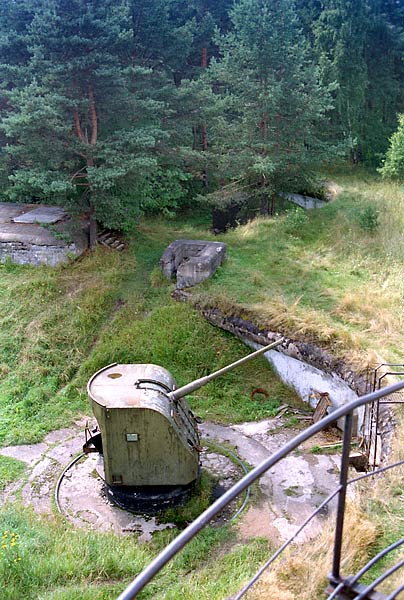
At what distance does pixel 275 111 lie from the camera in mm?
16453

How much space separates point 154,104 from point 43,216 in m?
4.43

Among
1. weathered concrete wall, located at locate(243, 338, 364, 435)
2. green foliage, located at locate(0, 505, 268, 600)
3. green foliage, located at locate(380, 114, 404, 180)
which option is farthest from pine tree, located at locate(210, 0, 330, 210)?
green foliage, located at locate(0, 505, 268, 600)

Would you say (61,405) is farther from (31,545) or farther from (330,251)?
(330,251)

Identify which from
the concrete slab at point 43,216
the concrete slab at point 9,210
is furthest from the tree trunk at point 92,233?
the concrete slab at point 9,210

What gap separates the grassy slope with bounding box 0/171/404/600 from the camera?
7.01 meters

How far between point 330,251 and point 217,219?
18.6 feet

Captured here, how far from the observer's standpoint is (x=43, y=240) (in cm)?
1489

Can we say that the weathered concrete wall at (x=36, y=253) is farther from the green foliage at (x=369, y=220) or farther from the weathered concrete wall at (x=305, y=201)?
the weathered concrete wall at (x=305, y=201)

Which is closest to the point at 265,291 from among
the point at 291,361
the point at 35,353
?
the point at 291,361

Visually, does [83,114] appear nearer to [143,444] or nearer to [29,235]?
[29,235]

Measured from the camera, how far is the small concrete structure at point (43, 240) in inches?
577

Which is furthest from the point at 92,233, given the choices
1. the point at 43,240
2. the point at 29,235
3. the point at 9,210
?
the point at 9,210

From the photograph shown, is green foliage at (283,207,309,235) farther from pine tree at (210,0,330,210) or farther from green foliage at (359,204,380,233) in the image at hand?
green foliage at (359,204,380,233)

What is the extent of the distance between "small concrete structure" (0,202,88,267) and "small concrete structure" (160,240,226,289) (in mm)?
2505
